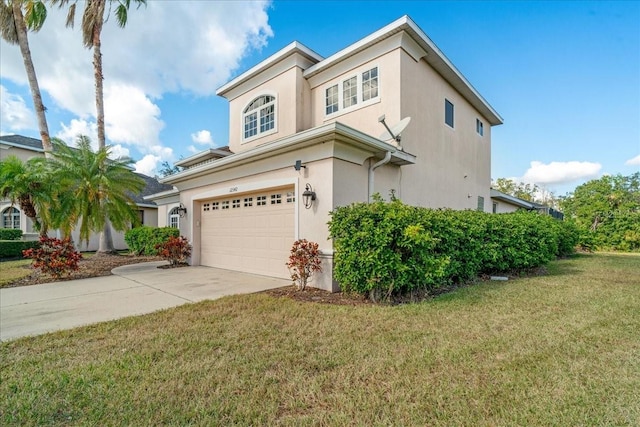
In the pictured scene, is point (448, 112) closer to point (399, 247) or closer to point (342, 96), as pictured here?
point (342, 96)

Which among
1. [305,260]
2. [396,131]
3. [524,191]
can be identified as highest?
[524,191]

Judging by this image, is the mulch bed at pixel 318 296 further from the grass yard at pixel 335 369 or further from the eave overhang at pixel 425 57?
the eave overhang at pixel 425 57

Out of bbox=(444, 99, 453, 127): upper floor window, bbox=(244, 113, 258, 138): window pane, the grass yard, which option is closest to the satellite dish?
bbox=(444, 99, 453, 127): upper floor window

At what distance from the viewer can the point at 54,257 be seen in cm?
841

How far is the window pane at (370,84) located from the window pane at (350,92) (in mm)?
308

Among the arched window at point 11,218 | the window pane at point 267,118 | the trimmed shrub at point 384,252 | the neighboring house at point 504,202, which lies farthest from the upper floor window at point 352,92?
the arched window at point 11,218

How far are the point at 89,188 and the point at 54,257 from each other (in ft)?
10.9

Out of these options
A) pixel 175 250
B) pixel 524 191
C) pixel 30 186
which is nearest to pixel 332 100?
pixel 175 250

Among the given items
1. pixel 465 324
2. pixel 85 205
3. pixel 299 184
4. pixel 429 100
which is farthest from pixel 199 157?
pixel 465 324

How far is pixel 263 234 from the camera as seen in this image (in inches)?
350

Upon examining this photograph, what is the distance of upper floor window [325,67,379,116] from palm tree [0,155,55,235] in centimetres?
1002

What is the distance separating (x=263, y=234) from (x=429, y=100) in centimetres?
740

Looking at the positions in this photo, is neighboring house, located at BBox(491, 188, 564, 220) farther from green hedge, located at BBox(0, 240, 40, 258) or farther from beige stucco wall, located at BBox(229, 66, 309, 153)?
green hedge, located at BBox(0, 240, 40, 258)

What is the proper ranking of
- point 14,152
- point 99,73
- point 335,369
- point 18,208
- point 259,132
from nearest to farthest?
1. point 335,369
2. point 259,132
3. point 99,73
4. point 18,208
5. point 14,152
